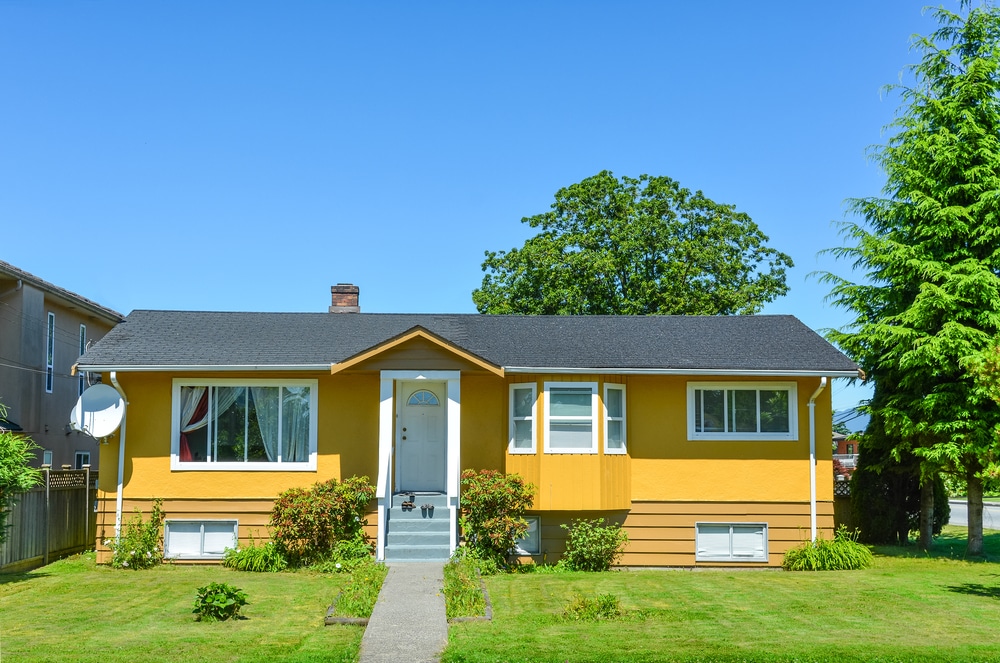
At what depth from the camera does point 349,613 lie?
11766mm

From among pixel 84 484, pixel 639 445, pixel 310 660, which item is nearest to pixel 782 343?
pixel 639 445

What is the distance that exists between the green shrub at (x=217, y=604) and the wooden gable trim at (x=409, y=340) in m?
5.52

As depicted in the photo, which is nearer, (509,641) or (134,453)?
(509,641)

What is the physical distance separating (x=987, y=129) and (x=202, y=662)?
1732cm

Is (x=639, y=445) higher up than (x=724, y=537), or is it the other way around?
(x=639, y=445)

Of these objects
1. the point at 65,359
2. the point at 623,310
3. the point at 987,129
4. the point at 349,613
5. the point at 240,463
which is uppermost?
the point at 987,129

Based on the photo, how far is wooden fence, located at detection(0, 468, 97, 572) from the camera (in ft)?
52.7

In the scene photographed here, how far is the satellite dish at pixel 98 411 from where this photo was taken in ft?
55.1

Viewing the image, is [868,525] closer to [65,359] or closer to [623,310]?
[623,310]

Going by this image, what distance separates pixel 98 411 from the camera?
17.0 m

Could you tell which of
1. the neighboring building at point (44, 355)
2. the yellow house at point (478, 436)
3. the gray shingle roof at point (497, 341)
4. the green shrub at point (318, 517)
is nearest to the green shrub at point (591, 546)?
the yellow house at point (478, 436)

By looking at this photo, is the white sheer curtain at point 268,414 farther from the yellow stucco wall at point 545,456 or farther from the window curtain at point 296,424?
the yellow stucco wall at point 545,456

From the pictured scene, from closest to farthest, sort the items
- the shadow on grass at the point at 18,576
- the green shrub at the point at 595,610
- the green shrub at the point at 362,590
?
1. the green shrub at the point at 595,610
2. the green shrub at the point at 362,590
3. the shadow on grass at the point at 18,576

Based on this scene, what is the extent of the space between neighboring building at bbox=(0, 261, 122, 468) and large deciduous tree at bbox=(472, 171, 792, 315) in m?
14.3
